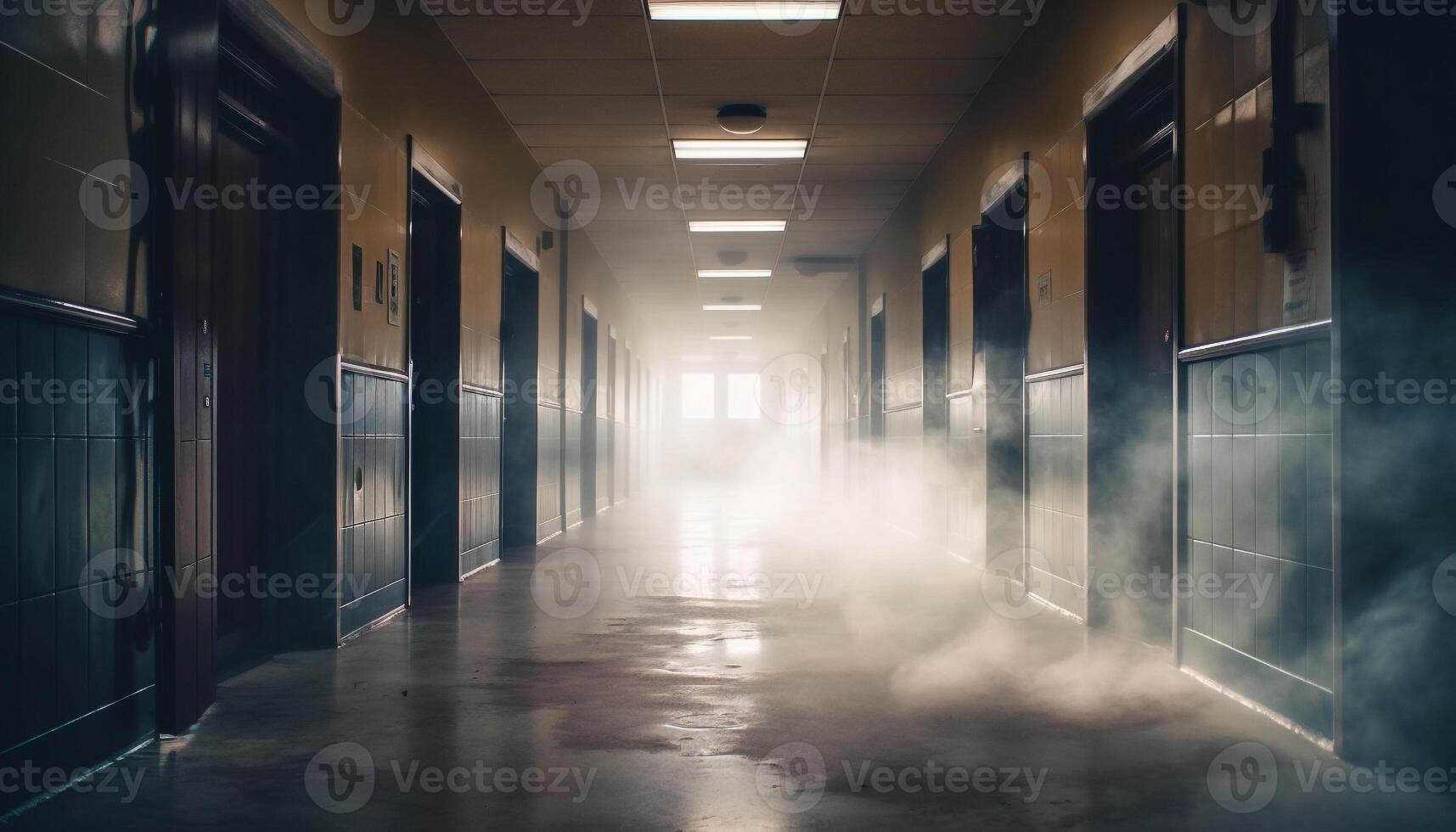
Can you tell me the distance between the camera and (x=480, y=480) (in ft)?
22.0

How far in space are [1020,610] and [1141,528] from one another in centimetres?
91

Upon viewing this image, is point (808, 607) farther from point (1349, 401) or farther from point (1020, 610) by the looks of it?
point (1349, 401)

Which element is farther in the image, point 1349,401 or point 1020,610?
point 1020,610

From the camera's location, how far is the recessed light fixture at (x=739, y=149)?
7.89 metres

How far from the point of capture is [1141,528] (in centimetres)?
461

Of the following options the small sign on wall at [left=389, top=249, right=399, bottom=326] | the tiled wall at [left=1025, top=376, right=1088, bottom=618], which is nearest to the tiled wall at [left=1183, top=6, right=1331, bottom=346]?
the tiled wall at [left=1025, top=376, right=1088, bottom=618]

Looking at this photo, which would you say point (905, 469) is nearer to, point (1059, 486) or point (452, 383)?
point (1059, 486)

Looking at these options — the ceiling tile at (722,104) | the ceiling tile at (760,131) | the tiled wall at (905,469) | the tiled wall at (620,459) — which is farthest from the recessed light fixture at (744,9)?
the tiled wall at (620,459)

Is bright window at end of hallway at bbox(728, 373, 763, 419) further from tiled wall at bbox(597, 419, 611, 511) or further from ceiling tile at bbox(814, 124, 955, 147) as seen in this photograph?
ceiling tile at bbox(814, 124, 955, 147)

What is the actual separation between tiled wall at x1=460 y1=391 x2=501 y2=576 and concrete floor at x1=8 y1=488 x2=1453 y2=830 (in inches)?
46.6

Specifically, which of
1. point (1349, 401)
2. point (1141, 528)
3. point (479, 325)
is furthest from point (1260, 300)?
point (479, 325)

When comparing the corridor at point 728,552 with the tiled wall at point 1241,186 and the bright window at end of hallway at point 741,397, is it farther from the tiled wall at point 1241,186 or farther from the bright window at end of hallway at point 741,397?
the bright window at end of hallway at point 741,397

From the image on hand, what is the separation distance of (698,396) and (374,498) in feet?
77.9

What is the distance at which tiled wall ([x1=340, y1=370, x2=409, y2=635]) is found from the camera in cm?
439
